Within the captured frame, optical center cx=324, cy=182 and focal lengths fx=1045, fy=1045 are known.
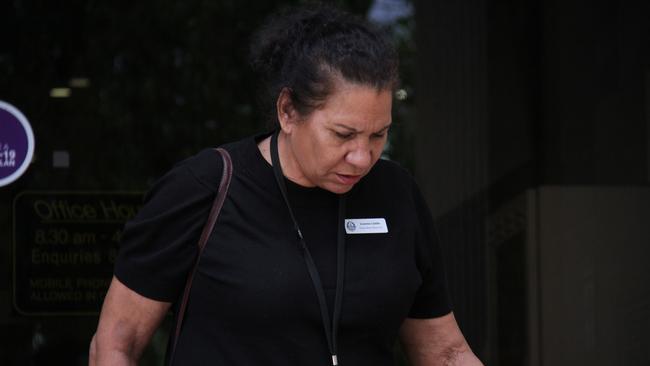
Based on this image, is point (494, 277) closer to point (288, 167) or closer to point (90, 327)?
point (90, 327)

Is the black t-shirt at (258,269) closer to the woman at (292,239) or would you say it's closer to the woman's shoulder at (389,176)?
the woman at (292,239)

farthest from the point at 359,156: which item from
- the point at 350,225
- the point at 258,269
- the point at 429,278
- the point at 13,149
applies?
the point at 13,149

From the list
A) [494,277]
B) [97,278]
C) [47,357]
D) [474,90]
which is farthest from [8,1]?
[494,277]

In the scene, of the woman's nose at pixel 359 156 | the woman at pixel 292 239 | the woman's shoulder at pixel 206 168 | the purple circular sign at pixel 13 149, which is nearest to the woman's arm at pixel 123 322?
the woman at pixel 292 239

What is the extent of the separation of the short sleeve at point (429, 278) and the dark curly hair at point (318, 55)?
0.37m

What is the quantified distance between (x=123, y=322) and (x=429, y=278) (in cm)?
72

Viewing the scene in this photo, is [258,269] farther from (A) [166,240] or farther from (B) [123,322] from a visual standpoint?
(B) [123,322]

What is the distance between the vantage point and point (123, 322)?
2283 millimetres

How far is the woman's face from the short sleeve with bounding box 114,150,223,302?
0.78ft

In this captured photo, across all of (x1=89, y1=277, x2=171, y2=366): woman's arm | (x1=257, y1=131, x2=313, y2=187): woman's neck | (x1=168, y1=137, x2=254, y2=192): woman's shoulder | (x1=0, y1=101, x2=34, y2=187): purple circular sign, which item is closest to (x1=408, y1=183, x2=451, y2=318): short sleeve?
(x1=257, y1=131, x2=313, y2=187): woman's neck

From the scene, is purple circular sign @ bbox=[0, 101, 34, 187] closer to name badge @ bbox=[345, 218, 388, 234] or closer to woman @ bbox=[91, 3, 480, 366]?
woman @ bbox=[91, 3, 480, 366]

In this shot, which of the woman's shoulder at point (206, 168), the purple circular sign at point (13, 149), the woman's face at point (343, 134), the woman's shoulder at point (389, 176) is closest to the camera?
the woman's face at point (343, 134)

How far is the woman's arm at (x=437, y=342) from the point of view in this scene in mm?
2518

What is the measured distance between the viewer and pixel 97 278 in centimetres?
429
